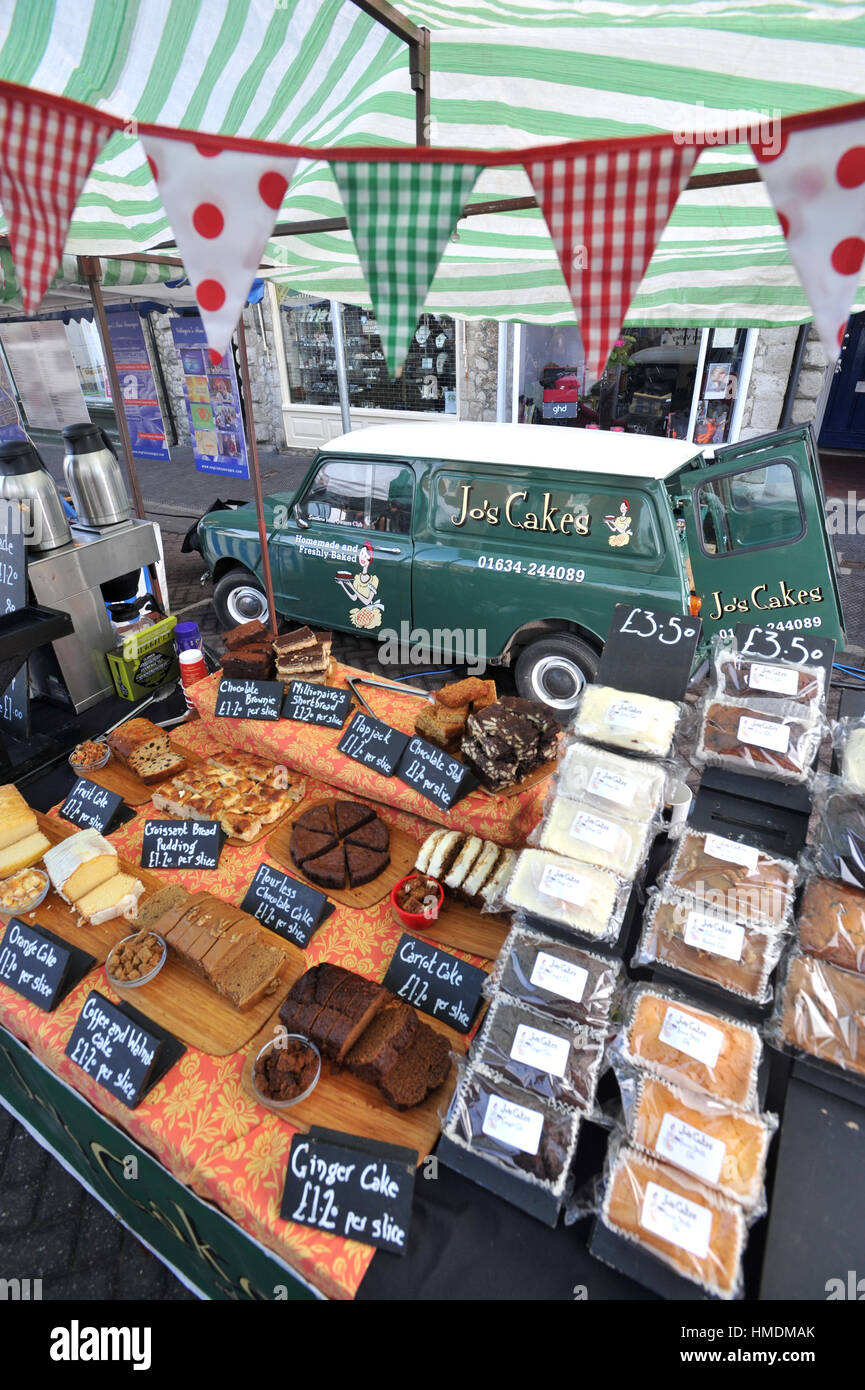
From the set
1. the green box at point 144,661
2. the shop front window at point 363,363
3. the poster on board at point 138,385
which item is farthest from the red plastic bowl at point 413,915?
the poster on board at point 138,385

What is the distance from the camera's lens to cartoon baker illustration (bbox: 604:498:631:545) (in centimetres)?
495

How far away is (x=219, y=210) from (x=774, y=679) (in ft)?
7.37

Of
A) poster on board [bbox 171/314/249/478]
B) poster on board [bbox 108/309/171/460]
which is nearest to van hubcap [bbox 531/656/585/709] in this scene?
poster on board [bbox 171/314/249/478]

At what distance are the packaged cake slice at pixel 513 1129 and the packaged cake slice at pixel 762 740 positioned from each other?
45.8 inches

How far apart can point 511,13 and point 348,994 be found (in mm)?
3548

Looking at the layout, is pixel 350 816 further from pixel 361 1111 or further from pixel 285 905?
pixel 361 1111

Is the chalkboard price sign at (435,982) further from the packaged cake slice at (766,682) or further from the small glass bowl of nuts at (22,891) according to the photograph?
the small glass bowl of nuts at (22,891)

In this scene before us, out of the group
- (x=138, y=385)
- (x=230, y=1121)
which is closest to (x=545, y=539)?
(x=230, y=1121)

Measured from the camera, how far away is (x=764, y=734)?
81.2 inches

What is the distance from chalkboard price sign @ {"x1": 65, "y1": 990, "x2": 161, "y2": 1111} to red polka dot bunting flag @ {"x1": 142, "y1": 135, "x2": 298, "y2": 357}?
210 centimetres

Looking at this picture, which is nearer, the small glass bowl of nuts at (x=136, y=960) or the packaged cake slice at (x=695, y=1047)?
the packaged cake slice at (x=695, y=1047)

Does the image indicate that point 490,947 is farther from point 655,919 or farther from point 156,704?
point 156,704

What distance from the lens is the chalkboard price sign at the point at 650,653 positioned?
224 cm

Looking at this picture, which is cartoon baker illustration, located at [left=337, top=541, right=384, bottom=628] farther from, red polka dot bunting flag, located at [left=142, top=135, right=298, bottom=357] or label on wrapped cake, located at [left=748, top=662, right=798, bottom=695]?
label on wrapped cake, located at [left=748, top=662, right=798, bottom=695]
